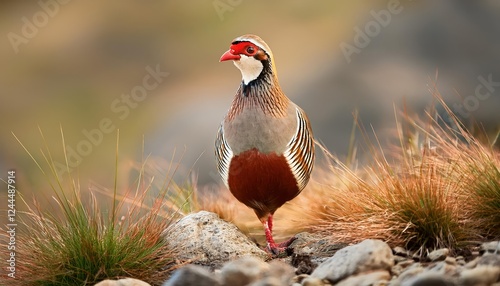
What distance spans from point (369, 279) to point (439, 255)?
734 mm

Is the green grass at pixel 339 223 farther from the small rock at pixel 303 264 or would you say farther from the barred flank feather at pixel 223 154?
the barred flank feather at pixel 223 154

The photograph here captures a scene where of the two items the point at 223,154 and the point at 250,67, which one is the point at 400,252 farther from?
the point at 250,67

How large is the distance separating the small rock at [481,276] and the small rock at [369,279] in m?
0.52

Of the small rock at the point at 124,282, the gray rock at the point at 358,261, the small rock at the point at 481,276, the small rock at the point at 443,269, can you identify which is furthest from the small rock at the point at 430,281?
A: the small rock at the point at 124,282

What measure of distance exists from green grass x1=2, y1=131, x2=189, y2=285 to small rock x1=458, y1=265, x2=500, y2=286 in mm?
2156

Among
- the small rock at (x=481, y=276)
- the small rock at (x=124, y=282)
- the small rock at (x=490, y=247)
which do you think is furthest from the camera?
the small rock at (x=490, y=247)

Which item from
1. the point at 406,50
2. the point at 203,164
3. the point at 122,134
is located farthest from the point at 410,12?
the point at 122,134

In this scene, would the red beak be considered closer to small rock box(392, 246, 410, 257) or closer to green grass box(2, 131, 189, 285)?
green grass box(2, 131, 189, 285)

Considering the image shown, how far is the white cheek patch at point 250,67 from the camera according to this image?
5574mm

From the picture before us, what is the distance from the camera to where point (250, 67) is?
560 cm

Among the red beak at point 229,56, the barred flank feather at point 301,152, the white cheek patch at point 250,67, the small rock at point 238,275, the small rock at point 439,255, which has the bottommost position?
the small rock at point 439,255

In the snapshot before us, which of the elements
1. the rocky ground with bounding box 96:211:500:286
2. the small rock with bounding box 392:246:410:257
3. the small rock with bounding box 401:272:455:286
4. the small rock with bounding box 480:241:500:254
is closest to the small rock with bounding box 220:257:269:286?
the rocky ground with bounding box 96:211:500:286

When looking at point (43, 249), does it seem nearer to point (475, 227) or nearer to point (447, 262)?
point (447, 262)

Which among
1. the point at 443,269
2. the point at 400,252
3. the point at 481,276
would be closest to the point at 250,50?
the point at 400,252
